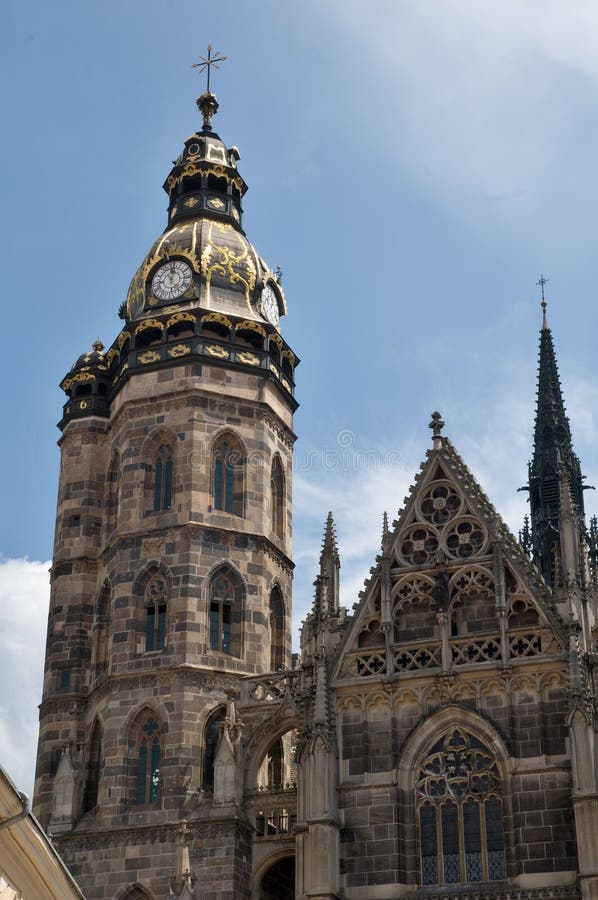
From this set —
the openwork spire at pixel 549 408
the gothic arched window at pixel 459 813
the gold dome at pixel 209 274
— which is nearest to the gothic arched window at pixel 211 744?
the gothic arched window at pixel 459 813

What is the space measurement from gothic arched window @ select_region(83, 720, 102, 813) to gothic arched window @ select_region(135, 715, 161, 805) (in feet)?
4.81

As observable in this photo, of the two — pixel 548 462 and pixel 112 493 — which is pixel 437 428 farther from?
pixel 548 462

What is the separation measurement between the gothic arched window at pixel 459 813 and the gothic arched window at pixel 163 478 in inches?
472

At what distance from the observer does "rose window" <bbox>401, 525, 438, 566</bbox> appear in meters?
37.1

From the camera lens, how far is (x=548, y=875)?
32.4 m

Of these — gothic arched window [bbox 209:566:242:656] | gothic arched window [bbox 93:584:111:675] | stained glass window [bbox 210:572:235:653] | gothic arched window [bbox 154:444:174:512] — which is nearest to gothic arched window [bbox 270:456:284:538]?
gothic arched window [bbox 209:566:242:656]

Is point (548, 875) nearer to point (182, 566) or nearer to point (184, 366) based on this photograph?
point (182, 566)

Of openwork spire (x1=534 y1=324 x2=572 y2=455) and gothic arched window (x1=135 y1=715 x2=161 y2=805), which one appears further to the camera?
openwork spire (x1=534 y1=324 x2=572 y2=455)

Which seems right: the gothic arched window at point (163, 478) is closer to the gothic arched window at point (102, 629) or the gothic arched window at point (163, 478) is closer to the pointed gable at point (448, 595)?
the gothic arched window at point (102, 629)

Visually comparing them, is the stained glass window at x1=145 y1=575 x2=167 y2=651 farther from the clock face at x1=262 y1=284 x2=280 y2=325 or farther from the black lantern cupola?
the black lantern cupola

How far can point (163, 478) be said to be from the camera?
4325 centimetres

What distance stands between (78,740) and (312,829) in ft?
35.7

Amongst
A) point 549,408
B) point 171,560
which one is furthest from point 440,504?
point 549,408

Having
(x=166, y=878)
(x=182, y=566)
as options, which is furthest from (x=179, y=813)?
(x=182, y=566)
